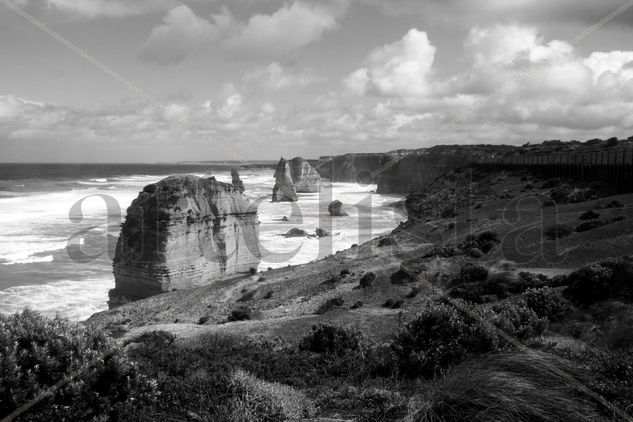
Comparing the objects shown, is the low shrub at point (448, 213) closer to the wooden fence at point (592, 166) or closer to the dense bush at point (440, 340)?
the wooden fence at point (592, 166)

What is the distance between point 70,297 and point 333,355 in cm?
2206

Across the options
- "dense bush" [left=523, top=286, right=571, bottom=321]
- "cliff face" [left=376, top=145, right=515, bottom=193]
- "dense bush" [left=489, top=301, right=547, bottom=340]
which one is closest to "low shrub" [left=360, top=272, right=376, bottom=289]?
"dense bush" [left=523, top=286, right=571, bottom=321]

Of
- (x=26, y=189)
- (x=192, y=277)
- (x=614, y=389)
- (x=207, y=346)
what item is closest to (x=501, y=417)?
(x=614, y=389)

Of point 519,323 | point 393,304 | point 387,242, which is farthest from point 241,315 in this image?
point 387,242

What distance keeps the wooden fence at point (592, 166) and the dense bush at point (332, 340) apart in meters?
30.1

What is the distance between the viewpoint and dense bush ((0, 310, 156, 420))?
5.23m

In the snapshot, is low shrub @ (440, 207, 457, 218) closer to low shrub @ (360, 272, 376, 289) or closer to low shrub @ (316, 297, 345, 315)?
low shrub @ (360, 272, 376, 289)

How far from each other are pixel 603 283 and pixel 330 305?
10.1 meters

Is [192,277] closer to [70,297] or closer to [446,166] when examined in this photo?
[70,297]

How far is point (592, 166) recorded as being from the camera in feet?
123

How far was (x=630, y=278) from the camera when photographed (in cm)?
1238

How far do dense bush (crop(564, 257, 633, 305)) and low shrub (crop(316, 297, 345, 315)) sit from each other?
886cm

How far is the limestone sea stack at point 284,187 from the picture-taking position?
84.8 metres

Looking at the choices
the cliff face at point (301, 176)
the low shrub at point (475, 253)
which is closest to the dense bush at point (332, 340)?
the low shrub at point (475, 253)
